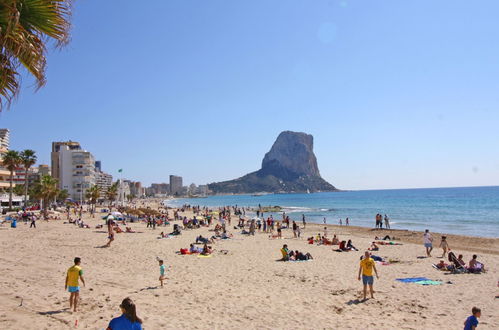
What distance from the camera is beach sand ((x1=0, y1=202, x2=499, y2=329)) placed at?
26.3ft

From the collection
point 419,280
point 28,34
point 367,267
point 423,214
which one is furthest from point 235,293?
point 423,214

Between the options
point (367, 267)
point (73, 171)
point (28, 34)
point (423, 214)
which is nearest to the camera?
point (28, 34)

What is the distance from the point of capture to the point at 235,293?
10.5 meters

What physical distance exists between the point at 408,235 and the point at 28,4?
106 feet

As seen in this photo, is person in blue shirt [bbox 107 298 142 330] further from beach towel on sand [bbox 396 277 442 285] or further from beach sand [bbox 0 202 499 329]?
beach towel on sand [bbox 396 277 442 285]

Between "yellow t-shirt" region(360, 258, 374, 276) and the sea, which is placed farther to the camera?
the sea

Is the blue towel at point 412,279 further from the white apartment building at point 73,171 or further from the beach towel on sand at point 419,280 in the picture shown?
the white apartment building at point 73,171

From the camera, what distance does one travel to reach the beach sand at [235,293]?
26.3 feet

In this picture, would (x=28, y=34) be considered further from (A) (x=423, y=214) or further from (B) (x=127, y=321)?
(A) (x=423, y=214)

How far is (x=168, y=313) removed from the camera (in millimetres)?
8398

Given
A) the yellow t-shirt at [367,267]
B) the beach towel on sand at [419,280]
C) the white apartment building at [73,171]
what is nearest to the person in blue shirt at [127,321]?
the yellow t-shirt at [367,267]

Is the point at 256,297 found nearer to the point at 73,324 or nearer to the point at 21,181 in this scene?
the point at 73,324

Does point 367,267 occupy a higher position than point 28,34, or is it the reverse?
point 28,34

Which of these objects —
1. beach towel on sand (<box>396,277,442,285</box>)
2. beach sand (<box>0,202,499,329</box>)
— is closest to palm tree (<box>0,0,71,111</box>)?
beach sand (<box>0,202,499,329</box>)
